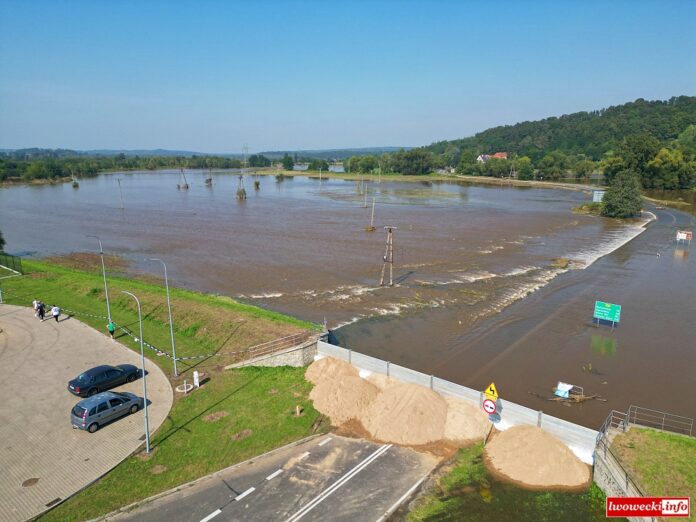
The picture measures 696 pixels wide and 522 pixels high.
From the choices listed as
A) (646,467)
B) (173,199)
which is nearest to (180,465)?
(646,467)

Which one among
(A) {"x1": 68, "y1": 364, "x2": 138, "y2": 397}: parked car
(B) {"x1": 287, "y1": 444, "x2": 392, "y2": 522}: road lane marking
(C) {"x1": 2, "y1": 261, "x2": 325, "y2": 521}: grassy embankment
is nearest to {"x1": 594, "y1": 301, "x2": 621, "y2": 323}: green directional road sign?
(C) {"x1": 2, "y1": 261, "x2": 325, "y2": 521}: grassy embankment

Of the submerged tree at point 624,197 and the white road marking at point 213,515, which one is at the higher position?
the submerged tree at point 624,197

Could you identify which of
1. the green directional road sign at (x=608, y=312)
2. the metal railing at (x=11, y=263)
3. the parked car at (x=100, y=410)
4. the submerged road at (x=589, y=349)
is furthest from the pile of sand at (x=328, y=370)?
the metal railing at (x=11, y=263)

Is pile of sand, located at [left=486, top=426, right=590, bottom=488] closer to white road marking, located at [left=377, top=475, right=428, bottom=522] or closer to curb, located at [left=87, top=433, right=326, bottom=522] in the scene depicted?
white road marking, located at [left=377, top=475, right=428, bottom=522]

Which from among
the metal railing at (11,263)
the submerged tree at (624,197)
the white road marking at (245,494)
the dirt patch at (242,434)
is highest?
the submerged tree at (624,197)

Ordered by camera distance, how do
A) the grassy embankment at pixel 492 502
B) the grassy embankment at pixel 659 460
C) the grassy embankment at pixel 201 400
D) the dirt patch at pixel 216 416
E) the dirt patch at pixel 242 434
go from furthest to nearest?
the dirt patch at pixel 216 416 < the dirt patch at pixel 242 434 < the grassy embankment at pixel 201 400 < the grassy embankment at pixel 492 502 < the grassy embankment at pixel 659 460

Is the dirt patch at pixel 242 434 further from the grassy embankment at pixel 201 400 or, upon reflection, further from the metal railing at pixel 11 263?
the metal railing at pixel 11 263

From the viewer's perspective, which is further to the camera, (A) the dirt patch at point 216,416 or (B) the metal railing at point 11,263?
(B) the metal railing at point 11,263
